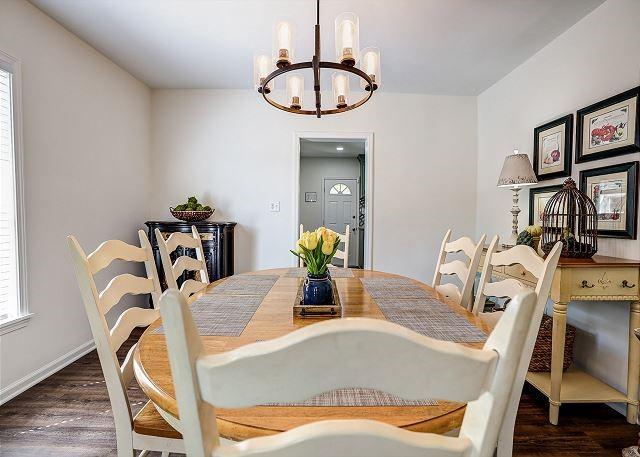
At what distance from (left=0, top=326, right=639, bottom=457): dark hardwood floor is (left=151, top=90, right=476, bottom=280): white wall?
6.20 ft

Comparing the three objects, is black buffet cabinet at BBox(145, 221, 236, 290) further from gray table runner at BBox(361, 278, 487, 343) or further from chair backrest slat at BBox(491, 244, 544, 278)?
chair backrest slat at BBox(491, 244, 544, 278)

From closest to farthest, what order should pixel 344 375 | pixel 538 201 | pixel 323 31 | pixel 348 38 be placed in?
pixel 344 375 → pixel 348 38 → pixel 323 31 → pixel 538 201

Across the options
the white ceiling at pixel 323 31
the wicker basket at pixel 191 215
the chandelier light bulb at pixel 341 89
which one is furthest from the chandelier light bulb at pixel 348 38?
the wicker basket at pixel 191 215

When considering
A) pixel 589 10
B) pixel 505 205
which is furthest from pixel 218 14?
pixel 505 205

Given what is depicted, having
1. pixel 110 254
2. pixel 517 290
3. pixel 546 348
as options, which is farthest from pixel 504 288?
pixel 110 254

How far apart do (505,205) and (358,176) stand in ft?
13.1

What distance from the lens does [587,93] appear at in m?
2.22

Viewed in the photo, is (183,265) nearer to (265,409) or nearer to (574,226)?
(265,409)

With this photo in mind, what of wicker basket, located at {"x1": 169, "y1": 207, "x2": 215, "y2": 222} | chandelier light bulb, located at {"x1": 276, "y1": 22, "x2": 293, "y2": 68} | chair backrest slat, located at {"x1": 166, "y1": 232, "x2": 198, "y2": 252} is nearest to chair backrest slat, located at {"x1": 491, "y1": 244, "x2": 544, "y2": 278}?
chandelier light bulb, located at {"x1": 276, "y1": 22, "x2": 293, "y2": 68}

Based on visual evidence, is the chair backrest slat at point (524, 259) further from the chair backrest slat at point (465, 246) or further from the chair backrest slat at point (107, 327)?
the chair backrest slat at point (107, 327)

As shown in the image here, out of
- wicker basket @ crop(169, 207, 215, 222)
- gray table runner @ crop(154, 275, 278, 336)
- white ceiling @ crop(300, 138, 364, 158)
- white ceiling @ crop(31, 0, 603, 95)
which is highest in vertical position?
white ceiling @ crop(31, 0, 603, 95)

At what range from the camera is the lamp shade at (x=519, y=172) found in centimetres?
247

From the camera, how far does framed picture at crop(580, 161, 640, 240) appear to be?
1.87m

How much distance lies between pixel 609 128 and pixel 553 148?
1.57 ft
